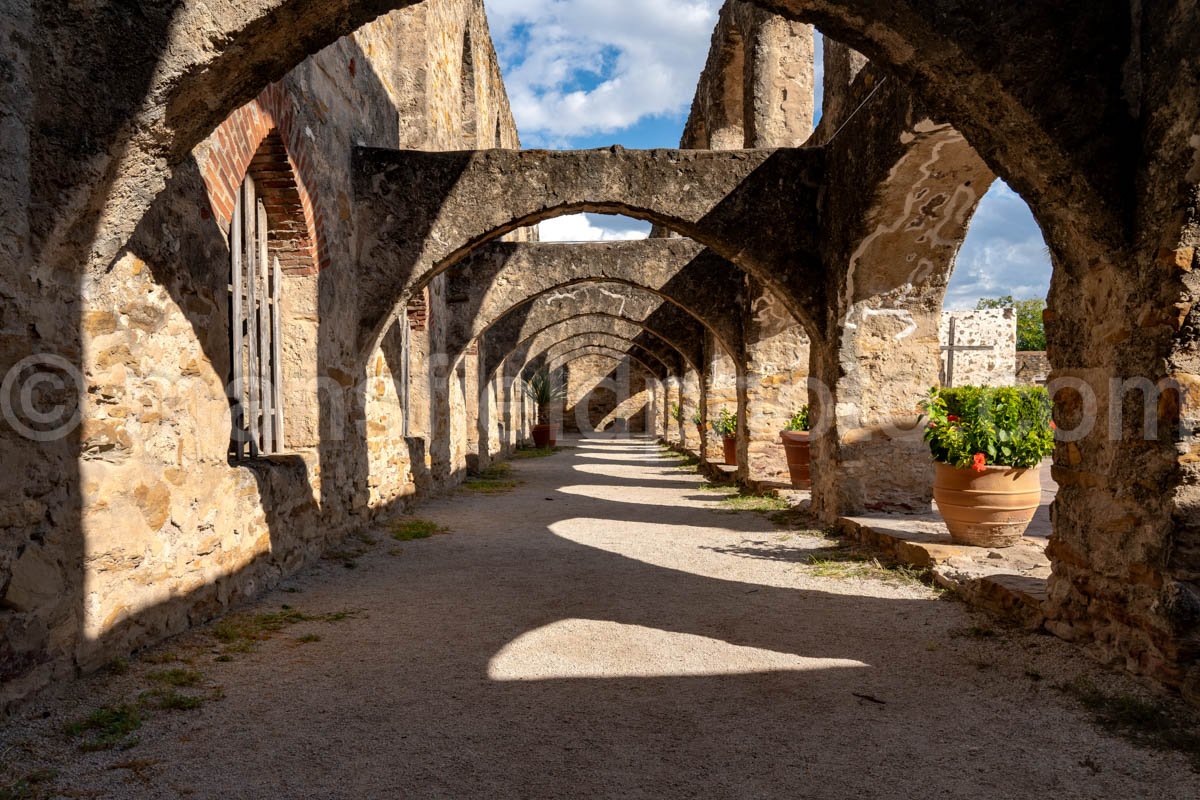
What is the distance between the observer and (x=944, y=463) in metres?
4.43

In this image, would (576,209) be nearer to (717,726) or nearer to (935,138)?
(935,138)

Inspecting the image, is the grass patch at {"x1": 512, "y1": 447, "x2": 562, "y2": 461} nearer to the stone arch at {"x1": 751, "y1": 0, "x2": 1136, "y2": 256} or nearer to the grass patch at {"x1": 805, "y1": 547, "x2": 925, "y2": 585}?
the grass patch at {"x1": 805, "y1": 547, "x2": 925, "y2": 585}

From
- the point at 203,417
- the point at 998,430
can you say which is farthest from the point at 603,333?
the point at 203,417

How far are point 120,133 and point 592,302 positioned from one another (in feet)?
31.4

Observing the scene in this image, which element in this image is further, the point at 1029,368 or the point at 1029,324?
the point at 1029,324

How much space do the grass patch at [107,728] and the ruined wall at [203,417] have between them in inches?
9.3

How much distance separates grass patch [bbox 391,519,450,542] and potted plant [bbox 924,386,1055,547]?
12.1 feet

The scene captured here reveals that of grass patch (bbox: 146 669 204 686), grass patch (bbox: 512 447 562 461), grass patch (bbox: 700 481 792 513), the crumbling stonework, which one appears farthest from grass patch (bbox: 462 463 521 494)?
grass patch (bbox: 146 669 204 686)

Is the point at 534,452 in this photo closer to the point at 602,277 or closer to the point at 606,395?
the point at 602,277

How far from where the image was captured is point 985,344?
16.5 meters

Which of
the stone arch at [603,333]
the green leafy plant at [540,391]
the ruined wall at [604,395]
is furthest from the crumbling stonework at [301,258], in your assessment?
the ruined wall at [604,395]

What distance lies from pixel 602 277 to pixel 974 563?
620 centimetres

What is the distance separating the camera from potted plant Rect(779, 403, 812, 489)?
7574 millimetres

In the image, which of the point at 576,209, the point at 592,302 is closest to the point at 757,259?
the point at 576,209
